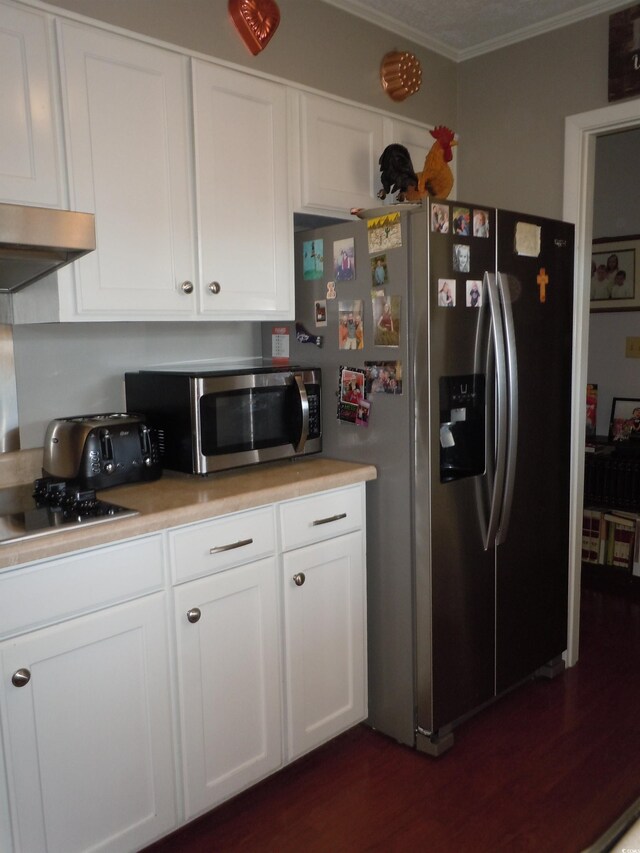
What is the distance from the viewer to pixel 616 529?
12.4 ft

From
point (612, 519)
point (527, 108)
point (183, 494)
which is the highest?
point (527, 108)

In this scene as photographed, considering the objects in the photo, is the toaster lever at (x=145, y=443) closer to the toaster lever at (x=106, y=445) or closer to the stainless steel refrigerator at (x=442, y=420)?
the toaster lever at (x=106, y=445)

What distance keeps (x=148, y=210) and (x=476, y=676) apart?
5.93ft

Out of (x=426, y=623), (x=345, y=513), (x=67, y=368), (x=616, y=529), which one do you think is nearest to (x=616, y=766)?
(x=426, y=623)

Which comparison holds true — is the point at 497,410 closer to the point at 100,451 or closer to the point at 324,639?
the point at 324,639

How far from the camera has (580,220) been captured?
2652 millimetres

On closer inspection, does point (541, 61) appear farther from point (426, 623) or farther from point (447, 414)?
point (426, 623)

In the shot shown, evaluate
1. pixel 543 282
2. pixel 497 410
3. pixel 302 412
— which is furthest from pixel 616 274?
pixel 302 412

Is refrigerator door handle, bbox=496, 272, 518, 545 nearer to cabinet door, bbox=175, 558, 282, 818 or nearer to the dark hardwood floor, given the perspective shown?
the dark hardwood floor

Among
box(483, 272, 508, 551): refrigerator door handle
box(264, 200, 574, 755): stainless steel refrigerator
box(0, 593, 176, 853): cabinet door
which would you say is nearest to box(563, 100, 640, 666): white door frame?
box(264, 200, 574, 755): stainless steel refrigerator

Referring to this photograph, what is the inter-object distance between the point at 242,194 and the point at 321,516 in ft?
3.39

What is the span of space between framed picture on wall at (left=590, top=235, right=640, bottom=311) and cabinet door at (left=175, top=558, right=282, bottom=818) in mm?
2986

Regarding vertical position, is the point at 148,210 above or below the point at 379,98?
below

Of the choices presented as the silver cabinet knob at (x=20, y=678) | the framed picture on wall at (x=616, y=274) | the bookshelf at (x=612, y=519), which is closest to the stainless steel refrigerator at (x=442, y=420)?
the silver cabinet knob at (x=20, y=678)
